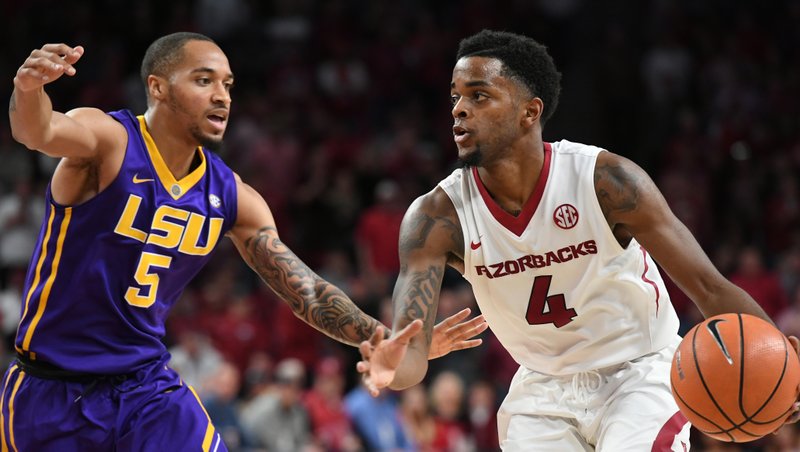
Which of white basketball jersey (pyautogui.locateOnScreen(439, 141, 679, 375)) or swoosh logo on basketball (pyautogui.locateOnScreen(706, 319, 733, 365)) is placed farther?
white basketball jersey (pyautogui.locateOnScreen(439, 141, 679, 375))

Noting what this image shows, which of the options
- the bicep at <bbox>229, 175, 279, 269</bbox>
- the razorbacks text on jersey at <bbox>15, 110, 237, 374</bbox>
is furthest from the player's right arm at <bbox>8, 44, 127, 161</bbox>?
the bicep at <bbox>229, 175, 279, 269</bbox>

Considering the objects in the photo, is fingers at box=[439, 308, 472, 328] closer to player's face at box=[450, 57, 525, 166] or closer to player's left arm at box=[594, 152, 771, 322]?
player's face at box=[450, 57, 525, 166]

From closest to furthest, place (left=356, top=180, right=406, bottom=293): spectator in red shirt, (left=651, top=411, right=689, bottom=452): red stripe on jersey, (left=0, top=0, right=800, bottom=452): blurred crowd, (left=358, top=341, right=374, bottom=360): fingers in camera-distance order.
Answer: (left=358, top=341, right=374, bottom=360): fingers → (left=651, top=411, right=689, bottom=452): red stripe on jersey → (left=0, top=0, right=800, bottom=452): blurred crowd → (left=356, top=180, right=406, bottom=293): spectator in red shirt

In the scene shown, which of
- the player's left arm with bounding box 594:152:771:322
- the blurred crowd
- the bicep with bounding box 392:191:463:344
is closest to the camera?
the player's left arm with bounding box 594:152:771:322

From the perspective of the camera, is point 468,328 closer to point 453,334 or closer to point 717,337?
point 453,334

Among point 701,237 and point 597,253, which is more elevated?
point 597,253

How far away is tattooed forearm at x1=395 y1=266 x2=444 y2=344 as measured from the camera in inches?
185

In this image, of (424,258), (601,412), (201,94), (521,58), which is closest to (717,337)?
(601,412)

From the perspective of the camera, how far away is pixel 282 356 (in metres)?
10.9

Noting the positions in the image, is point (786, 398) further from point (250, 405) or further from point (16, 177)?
point (16, 177)

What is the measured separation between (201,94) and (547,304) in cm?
182

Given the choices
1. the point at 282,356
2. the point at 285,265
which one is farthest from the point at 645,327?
the point at 282,356

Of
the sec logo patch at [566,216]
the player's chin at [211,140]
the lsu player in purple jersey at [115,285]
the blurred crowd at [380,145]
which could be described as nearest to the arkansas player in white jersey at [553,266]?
the sec logo patch at [566,216]

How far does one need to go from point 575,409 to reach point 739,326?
0.81m
